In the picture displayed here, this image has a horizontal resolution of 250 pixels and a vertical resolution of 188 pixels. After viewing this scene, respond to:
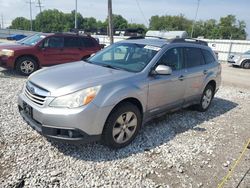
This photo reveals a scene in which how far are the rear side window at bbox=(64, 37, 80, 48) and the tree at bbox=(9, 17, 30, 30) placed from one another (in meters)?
90.6

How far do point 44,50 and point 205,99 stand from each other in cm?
629

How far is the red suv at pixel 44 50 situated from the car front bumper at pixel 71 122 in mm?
6072

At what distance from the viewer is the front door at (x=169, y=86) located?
13.5ft

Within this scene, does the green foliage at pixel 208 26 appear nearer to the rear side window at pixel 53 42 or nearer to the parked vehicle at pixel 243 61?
the parked vehicle at pixel 243 61

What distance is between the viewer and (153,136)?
4.37 meters

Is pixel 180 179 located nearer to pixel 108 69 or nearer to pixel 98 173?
pixel 98 173

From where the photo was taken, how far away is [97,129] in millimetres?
3318

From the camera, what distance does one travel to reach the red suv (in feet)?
28.2

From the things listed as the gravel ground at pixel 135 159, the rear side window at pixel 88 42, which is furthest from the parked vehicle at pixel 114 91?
the rear side window at pixel 88 42

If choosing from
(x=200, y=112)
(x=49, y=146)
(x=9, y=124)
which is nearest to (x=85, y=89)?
(x=49, y=146)

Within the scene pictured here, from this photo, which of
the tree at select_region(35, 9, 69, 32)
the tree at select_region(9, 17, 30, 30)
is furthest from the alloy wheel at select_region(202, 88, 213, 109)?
the tree at select_region(9, 17, 30, 30)

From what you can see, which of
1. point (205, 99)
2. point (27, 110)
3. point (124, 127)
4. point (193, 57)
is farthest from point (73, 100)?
point (205, 99)

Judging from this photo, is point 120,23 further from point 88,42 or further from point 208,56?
point 208,56

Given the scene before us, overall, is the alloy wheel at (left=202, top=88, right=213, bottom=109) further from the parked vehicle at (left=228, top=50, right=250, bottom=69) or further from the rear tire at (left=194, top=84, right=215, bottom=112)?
the parked vehicle at (left=228, top=50, right=250, bottom=69)
